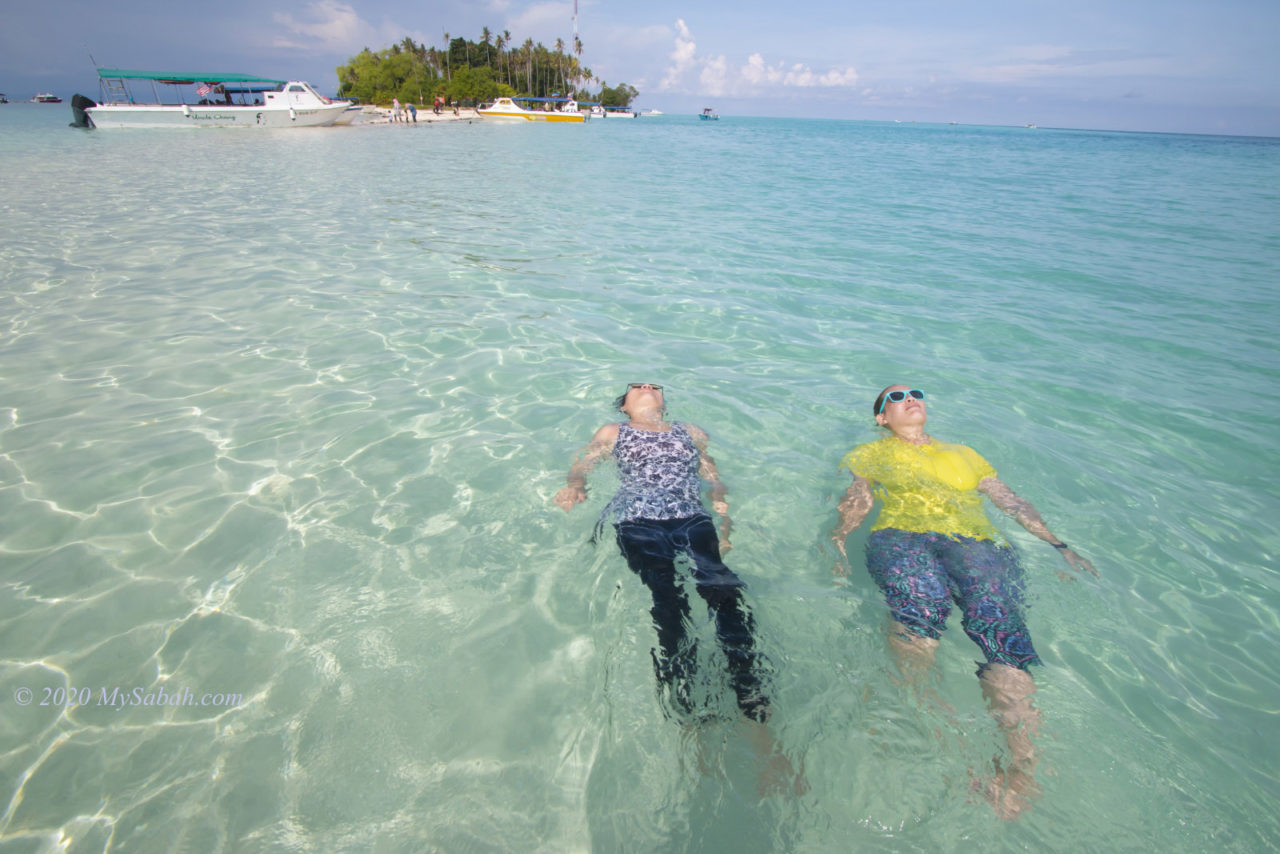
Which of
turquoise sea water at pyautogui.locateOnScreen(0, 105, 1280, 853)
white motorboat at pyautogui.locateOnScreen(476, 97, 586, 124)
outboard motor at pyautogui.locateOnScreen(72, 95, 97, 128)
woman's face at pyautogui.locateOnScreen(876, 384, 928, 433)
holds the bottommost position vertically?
turquoise sea water at pyautogui.locateOnScreen(0, 105, 1280, 853)

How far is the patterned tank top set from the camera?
3619 millimetres

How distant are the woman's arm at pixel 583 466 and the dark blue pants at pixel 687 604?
627 mm

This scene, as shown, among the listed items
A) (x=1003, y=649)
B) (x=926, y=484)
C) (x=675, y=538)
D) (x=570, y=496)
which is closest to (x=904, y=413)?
(x=926, y=484)

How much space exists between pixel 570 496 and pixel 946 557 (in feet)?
7.91

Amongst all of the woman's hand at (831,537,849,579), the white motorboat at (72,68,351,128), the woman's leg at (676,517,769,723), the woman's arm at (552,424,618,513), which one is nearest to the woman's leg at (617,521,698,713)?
the woman's leg at (676,517,769,723)

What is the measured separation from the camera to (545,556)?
365cm

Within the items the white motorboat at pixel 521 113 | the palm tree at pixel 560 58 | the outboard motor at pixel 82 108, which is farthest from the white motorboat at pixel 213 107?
the palm tree at pixel 560 58

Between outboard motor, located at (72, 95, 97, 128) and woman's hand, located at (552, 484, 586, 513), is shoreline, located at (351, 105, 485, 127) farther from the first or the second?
woman's hand, located at (552, 484, 586, 513)

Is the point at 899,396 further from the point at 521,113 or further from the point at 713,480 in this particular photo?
the point at 521,113

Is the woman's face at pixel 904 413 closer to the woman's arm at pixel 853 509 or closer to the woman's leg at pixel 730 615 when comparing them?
the woman's arm at pixel 853 509

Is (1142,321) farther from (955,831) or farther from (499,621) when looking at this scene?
(499,621)

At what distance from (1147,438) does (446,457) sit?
6.28 m

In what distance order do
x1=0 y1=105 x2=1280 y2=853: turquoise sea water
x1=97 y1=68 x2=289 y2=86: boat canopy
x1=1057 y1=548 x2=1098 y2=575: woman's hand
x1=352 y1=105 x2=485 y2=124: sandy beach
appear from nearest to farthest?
x1=0 y1=105 x2=1280 y2=853: turquoise sea water, x1=1057 y1=548 x2=1098 y2=575: woman's hand, x1=97 y1=68 x2=289 y2=86: boat canopy, x1=352 y1=105 x2=485 y2=124: sandy beach

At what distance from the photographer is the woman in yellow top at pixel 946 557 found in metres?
2.69
